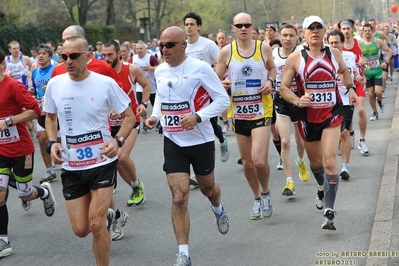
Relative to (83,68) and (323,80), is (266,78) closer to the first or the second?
(323,80)

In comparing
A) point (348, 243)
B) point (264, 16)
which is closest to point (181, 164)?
point (348, 243)

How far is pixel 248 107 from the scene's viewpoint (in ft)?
29.0

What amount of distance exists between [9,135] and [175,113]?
2176 millimetres

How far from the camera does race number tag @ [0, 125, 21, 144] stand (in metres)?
8.42

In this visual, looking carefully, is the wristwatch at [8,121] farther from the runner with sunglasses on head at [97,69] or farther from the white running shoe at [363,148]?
the white running shoe at [363,148]

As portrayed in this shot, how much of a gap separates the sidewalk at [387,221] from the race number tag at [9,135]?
12.5ft

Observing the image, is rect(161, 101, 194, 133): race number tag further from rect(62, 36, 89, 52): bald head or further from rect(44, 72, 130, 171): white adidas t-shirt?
rect(62, 36, 89, 52): bald head

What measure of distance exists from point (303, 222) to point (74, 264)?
251 cm

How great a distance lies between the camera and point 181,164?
7188 millimetres

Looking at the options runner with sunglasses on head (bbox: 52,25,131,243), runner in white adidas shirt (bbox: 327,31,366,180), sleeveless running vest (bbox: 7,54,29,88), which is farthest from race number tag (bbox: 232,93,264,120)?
sleeveless running vest (bbox: 7,54,29,88)

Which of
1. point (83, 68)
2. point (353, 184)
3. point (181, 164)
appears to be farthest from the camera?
point (353, 184)

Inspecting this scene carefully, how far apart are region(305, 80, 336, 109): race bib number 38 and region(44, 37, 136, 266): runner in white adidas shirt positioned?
2.31 metres

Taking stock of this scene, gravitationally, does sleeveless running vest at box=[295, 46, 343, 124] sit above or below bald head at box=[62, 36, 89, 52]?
below

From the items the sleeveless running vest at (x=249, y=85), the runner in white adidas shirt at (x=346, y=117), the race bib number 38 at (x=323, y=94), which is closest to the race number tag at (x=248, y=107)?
the sleeveless running vest at (x=249, y=85)
